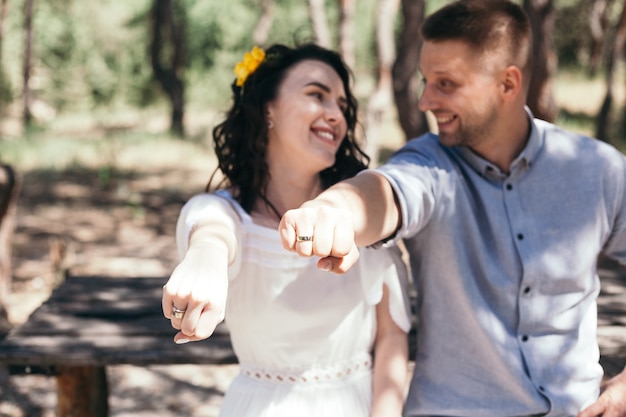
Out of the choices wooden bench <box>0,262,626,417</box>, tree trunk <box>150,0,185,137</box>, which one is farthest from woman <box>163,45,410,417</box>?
tree trunk <box>150,0,185,137</box>

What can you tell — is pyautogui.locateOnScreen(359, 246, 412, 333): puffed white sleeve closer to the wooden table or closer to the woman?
the woman

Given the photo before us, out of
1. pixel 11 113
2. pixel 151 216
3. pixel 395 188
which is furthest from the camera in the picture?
pixel 11 113

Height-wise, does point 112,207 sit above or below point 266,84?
below

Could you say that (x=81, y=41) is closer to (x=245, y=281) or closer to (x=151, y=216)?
(x=151, y=216)

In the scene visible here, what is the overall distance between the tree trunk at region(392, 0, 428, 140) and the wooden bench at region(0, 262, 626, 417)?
3.75 meters

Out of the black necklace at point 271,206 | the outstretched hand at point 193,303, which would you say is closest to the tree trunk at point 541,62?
the black necklace at point 271,206

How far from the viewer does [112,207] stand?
9531 mm

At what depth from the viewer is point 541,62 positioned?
5836 millimetres

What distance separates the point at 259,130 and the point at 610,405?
1323mm

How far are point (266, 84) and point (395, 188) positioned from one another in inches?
26.9

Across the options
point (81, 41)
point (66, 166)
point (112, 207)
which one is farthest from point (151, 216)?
point (81, 41)

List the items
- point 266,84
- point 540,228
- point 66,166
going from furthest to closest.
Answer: point 66,166 < point 266,84 < point 540,228

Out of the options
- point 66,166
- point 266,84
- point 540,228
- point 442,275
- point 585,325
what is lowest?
point 66,166

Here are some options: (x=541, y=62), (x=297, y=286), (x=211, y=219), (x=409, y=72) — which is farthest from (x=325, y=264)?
(x=409, y=72)
